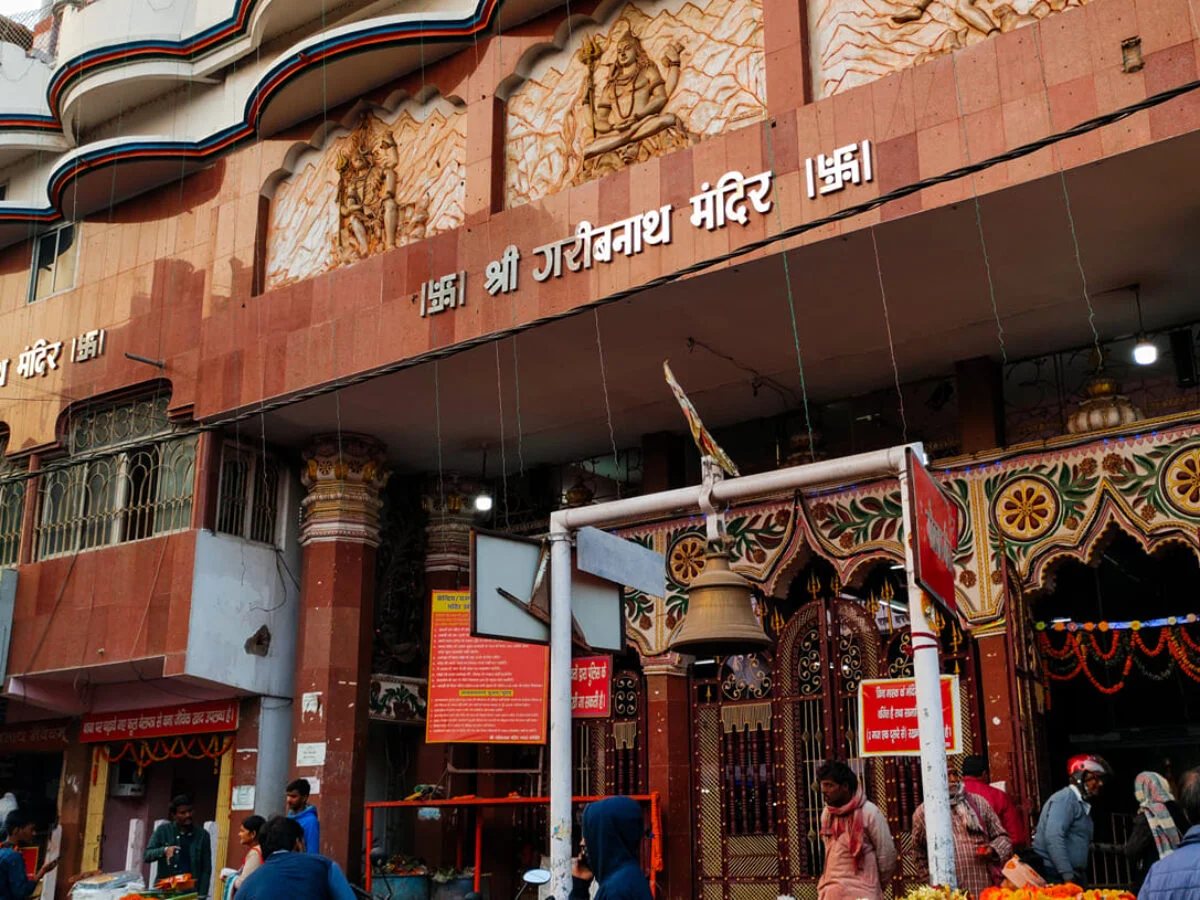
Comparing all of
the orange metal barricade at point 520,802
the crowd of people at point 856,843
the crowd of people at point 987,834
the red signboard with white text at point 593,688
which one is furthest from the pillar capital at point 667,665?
the crowd of people at point 987,834

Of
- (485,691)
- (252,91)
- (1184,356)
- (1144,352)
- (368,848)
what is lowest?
(368,848)

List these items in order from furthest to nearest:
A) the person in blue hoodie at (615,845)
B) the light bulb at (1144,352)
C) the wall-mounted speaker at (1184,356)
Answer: the wall-mounted speaker at (1184,356)
the light bulb at (1144,352)
the person in blue hoodie at (615,845)

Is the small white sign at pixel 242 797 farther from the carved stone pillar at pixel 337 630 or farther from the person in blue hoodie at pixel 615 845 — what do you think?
the person in blue hoodie at pixel 615 845

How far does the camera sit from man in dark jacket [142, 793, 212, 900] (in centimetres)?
1059

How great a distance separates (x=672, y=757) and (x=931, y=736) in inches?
241

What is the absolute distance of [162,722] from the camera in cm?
1327

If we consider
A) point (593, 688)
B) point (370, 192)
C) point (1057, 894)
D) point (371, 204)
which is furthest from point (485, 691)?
point (1057, 894)

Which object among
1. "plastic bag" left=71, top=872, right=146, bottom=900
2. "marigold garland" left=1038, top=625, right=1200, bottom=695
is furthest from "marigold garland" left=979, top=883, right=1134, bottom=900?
"plastic bag" left=71, top=872, right=146, bottom=900

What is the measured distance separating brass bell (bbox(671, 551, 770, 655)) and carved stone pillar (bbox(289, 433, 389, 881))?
6.41 metres

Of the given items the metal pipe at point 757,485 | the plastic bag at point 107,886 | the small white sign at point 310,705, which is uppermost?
the metal pipe at point 757,485

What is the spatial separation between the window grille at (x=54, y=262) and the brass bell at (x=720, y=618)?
10.8 metres

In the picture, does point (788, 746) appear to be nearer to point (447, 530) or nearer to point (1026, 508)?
point (1026, 508)

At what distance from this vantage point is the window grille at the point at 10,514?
14.5m

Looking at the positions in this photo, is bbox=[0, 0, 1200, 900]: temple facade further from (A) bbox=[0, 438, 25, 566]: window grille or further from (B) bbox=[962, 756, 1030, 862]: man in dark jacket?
(B) bbox=[962, 756, 1030, 862]: man in dark jacket
